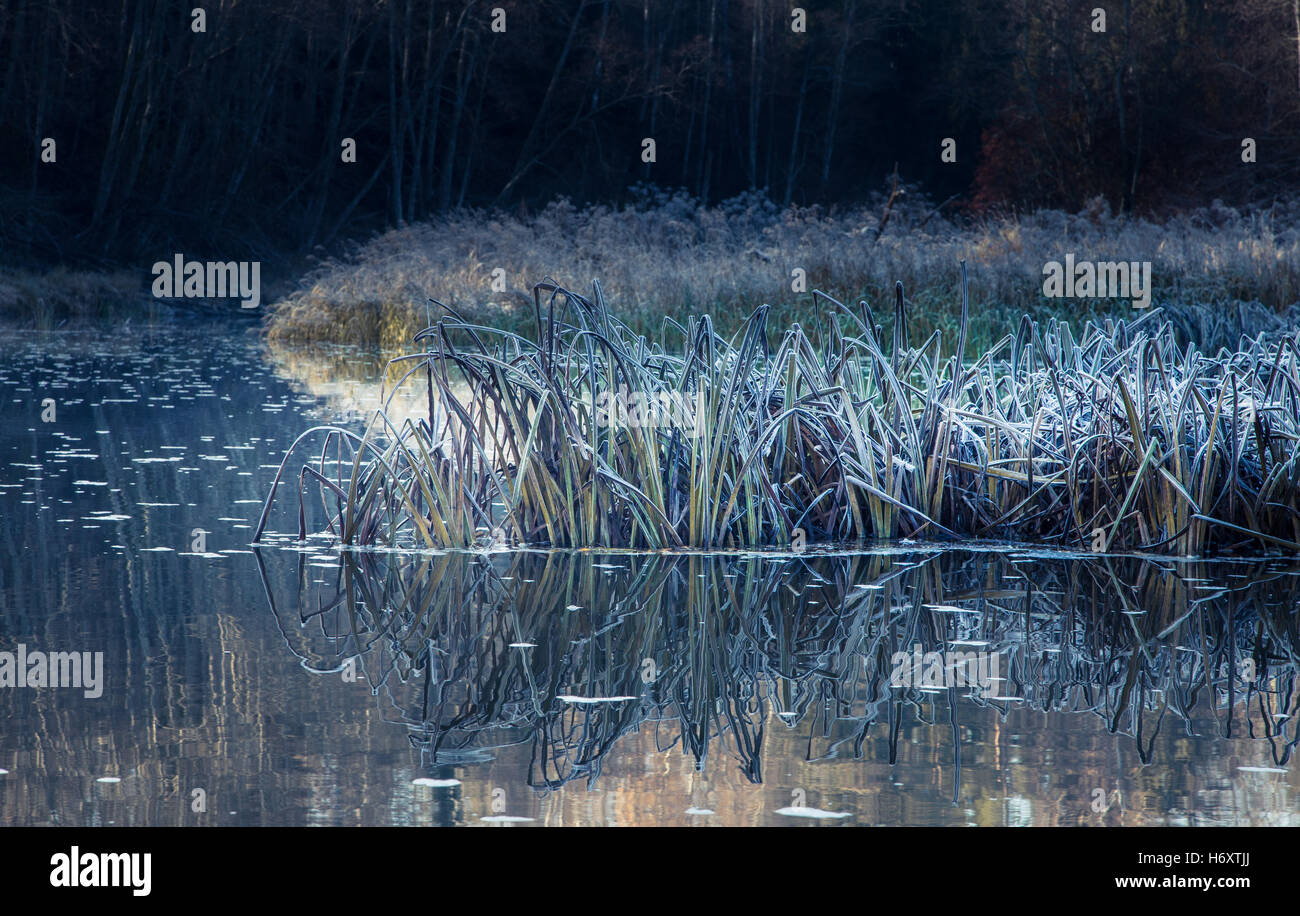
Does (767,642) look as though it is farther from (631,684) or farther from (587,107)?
(587,107)

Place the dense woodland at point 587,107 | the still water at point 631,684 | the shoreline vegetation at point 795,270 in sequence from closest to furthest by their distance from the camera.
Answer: the still water at point 631,684
the shoreline vegetation at point 795,270
the dense woodland at point 587,107

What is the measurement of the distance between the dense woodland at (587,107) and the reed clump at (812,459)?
17.4 meters

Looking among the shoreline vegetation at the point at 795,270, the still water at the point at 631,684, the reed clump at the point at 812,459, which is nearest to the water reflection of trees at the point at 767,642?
the still water at the point at 631,684

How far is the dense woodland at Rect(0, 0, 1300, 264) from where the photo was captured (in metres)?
23.9

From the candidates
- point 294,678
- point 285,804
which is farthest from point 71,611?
point 285,804

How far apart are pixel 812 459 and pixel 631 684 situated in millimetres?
2142

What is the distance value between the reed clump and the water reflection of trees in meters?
0.19

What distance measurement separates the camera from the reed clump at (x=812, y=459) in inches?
208

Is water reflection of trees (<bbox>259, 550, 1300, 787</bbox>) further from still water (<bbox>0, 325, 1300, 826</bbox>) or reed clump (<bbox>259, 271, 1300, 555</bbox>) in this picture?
reed clump (<bbox>259, 271, 1300, 555</bbox>)

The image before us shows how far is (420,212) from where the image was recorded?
28.5 metres

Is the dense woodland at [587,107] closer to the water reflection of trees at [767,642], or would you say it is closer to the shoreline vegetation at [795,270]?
the shoreline vegetation at [795,270]

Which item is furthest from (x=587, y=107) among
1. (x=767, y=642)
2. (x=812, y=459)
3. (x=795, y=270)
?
(x=767, y=642)

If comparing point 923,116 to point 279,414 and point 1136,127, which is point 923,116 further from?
point 279,414
